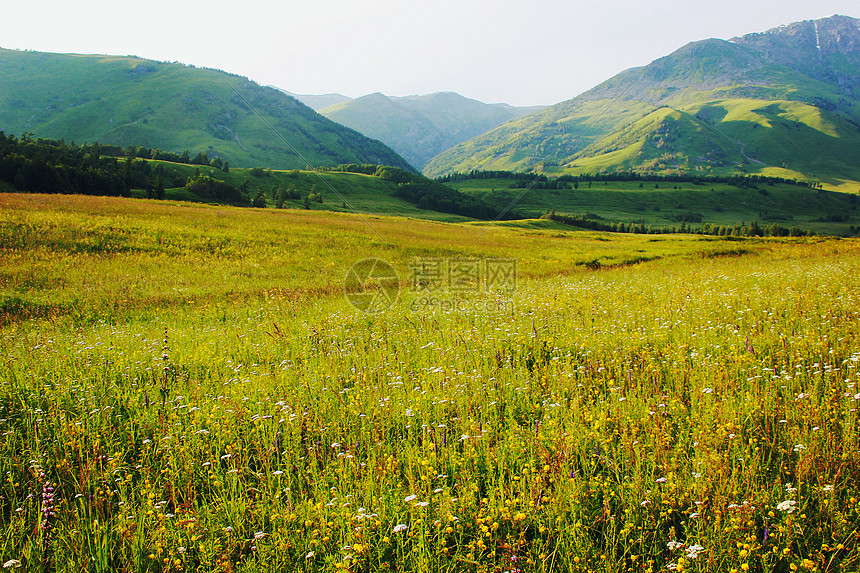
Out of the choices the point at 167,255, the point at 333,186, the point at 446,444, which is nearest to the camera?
the point at 446,444

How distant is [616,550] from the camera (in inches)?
130

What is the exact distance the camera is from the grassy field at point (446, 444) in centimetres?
323

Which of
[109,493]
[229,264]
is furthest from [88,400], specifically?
[229,264]

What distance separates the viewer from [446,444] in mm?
4594

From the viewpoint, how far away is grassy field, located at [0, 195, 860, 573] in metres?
3.23

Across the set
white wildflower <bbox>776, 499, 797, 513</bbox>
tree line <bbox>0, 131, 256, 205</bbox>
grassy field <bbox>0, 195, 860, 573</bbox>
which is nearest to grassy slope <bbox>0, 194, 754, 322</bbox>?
grassy field <bbox>0, 195, 860, 573</bbox>

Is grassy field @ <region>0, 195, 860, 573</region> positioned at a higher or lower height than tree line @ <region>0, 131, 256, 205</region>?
lower

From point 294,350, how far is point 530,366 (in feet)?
15.0

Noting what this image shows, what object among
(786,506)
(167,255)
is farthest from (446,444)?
(167,255)

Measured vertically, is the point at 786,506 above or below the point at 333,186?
below

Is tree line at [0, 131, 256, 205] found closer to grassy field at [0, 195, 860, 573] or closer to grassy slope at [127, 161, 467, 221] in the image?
grassy slope at [127, 161, 467, 221]

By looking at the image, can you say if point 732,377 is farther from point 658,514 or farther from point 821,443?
point 658,514

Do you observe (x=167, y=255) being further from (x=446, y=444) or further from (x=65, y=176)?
(x=65, y=176)

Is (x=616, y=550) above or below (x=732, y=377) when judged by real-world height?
below
